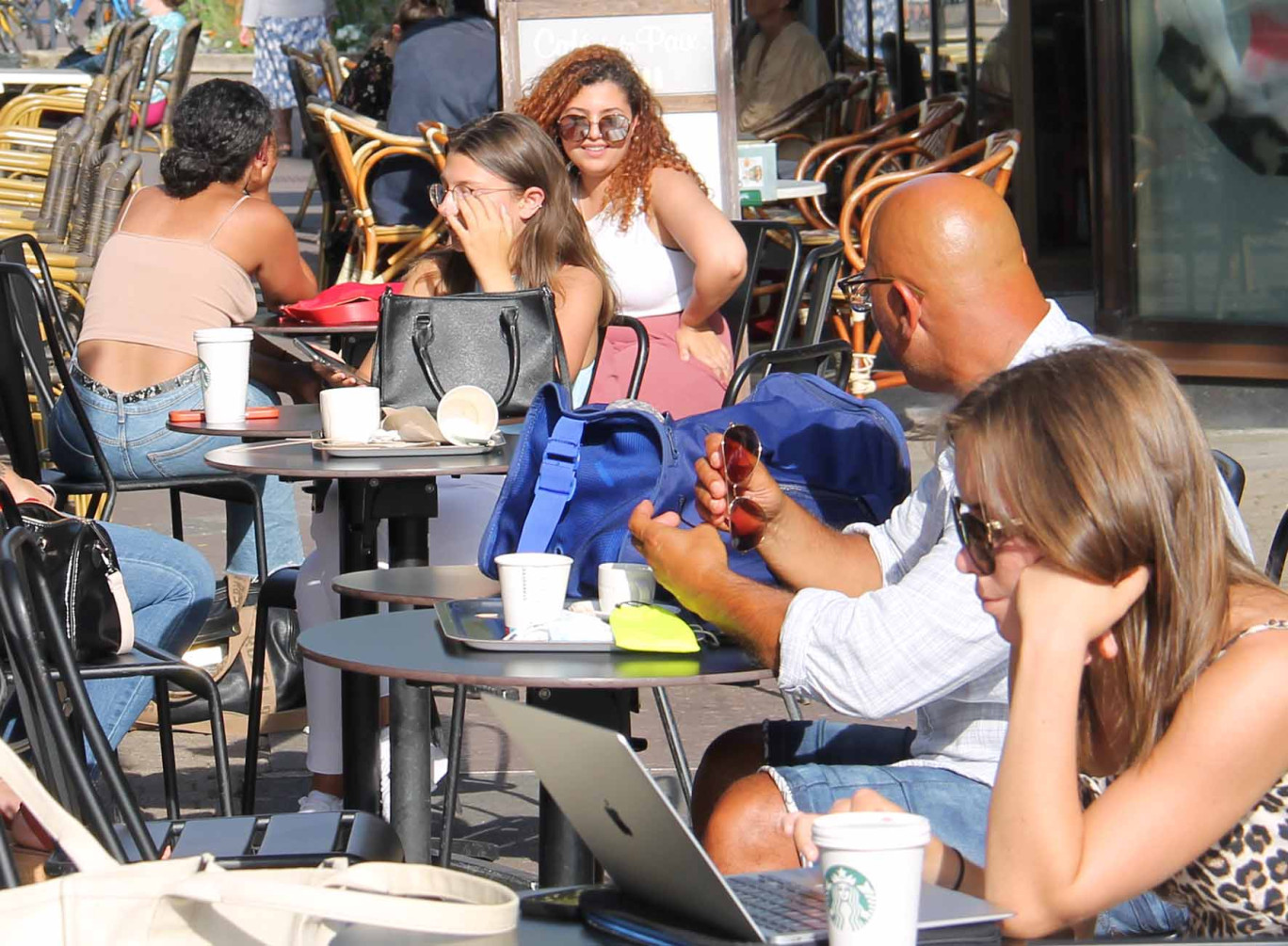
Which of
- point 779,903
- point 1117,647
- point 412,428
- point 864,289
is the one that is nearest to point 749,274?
point 412,428

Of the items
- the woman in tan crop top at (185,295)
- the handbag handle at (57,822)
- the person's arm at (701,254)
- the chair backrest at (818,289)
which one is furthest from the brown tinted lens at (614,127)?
the handbag handle at (57,822)

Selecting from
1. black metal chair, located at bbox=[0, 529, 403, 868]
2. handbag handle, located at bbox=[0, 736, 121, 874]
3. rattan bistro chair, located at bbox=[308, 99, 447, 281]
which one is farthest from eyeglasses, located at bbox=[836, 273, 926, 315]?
rattan bistro chair, located at bbox=[308, 99, 447, 281]

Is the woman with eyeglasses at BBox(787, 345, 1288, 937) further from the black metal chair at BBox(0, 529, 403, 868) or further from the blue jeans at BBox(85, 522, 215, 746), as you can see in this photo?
the blue jeans at BBox(85, 522, 215, 746)

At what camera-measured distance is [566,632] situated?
237 cm

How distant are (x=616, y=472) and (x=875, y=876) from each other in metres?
1.37

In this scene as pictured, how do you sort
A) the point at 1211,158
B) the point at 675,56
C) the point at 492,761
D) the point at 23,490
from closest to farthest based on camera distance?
the point at 23,490 < the point at 492,761 < the point at 675,56 < the point at 1211,158

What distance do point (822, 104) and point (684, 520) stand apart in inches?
354

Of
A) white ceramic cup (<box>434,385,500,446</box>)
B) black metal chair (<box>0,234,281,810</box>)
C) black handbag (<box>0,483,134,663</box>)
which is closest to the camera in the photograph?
black handbag (<box>0,483,134,663</box>)

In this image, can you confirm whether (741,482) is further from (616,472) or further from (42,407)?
(42,407)

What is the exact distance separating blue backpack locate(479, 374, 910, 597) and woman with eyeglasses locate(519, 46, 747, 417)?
7.38ft

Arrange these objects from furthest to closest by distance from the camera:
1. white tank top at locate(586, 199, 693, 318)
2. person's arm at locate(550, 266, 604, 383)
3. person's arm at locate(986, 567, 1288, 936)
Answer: white tank top at locate(586, 199, 693, 318), person's arm at locate(550, 266, 604, 383), person's arm at locate(986, 567, 1288, 936)

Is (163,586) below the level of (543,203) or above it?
below

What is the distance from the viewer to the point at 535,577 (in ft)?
7.84

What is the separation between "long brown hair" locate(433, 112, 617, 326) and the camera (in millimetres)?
4703
